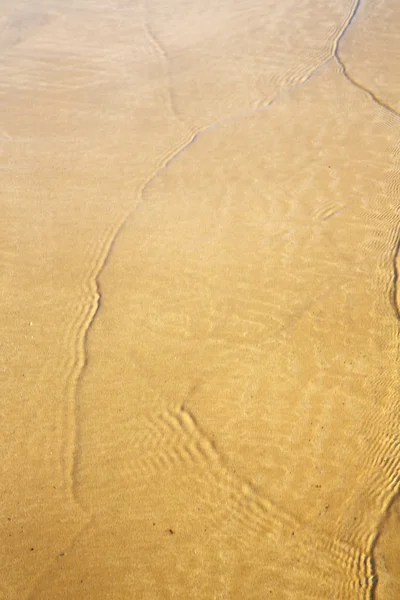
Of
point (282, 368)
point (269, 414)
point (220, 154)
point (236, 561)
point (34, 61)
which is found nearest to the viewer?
point (236, 561)

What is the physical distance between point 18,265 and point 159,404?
222cm

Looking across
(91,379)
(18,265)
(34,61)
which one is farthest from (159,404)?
(34,61)

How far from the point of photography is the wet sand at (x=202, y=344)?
3328 mm

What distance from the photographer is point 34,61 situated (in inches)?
415

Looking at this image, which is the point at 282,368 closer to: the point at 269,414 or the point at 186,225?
the point at 269,414

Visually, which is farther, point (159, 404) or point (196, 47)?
point (196, 47)

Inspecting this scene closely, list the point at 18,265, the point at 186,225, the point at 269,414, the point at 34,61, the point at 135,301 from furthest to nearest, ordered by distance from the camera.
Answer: the point at 34,61 < the point at 186,225 < the point at 18,265 < the point at 135,301 < the point at 269,414

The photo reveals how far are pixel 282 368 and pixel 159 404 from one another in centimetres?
94

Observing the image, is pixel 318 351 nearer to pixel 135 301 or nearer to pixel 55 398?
pixel 135 301

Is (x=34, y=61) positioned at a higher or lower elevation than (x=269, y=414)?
lower

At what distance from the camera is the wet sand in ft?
10.9

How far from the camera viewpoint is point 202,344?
4.55 meters

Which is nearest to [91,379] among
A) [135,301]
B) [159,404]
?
[159,404]

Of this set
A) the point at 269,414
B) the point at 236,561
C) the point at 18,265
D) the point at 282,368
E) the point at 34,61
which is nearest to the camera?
the point at 236,561
